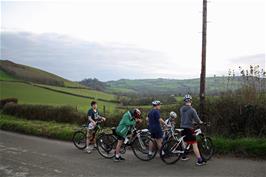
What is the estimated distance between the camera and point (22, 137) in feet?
69.4

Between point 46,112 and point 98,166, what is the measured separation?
56.0 feet

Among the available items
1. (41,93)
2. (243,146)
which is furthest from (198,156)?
(41,93)

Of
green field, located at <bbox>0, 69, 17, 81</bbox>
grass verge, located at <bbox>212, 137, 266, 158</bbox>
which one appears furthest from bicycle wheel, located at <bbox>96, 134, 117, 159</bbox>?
green field, located at <bbox>0, 69, 17, 81</bbox>

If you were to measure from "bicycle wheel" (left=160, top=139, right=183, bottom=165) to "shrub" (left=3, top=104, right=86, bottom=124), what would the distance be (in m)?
12.7

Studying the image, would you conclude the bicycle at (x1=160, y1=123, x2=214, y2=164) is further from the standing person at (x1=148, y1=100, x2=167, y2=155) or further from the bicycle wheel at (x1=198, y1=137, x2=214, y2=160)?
the standing person at (x1=148, y1=100, x2=167, y2=155)

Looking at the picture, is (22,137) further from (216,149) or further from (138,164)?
(216,149)

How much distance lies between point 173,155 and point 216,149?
6.30 feet

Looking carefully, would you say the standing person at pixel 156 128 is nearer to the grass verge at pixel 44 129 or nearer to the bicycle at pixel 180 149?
the bicycle at pixel 180 149

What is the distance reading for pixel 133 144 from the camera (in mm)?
13680

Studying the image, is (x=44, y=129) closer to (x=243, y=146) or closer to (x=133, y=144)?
(x=133, y=144)

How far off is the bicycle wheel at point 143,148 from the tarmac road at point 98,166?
0.22 meters

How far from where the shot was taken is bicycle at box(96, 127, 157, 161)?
1345 cm

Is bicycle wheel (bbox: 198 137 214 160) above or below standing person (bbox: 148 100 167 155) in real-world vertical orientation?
below

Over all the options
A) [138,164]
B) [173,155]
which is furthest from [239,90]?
[138,164]
